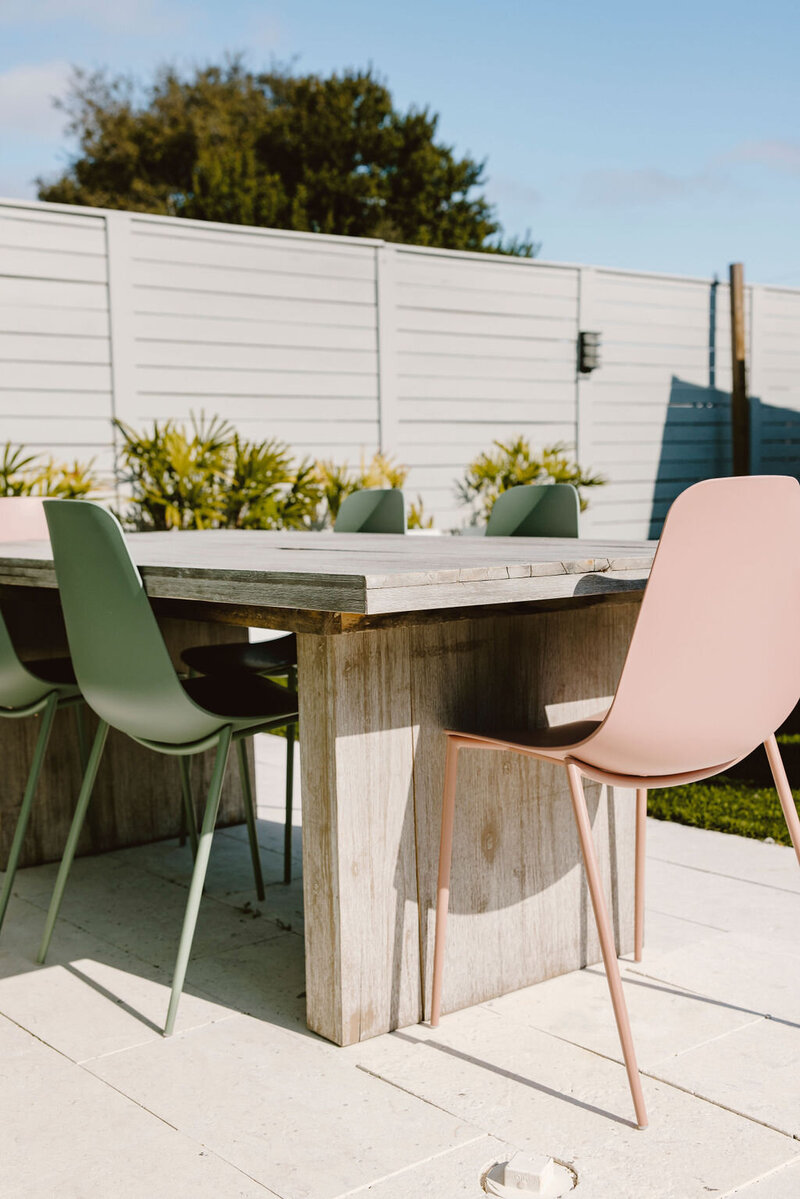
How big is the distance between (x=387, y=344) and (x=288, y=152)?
50.4 ft

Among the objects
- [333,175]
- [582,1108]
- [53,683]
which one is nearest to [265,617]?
[53,683]

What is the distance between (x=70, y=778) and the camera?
125 inches

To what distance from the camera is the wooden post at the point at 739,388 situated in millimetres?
8984

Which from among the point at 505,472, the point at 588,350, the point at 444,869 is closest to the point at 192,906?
the point at 444,869

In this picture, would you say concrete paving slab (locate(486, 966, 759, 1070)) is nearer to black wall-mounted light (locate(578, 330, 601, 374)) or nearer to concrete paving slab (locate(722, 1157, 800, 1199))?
concrete paving slab (locate(722, 1157, 800, 1199))

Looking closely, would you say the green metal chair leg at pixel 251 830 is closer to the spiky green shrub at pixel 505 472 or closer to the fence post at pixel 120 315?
the fence post at pixel 120 315

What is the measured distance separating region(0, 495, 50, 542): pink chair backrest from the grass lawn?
203 centimetres

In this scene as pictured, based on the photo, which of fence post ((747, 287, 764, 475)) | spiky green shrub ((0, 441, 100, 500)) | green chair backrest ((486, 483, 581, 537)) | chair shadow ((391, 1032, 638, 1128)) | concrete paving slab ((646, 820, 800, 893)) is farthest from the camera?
fence post ((747, 287, 764, 475))

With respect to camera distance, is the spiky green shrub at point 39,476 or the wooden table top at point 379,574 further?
the spiky green shrub at point 39,476

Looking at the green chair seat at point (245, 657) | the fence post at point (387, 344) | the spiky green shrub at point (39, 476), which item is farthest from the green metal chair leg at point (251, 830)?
the fence post at point (387, 344)

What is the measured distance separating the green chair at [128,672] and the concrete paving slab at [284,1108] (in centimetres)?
13

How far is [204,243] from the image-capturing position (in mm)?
6422

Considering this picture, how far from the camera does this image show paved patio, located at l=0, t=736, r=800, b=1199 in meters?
1.60

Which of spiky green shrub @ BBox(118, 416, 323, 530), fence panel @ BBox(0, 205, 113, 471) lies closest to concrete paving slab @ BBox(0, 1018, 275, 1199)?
spiky green shrub @ BBox(118, 416, 323, 530)
